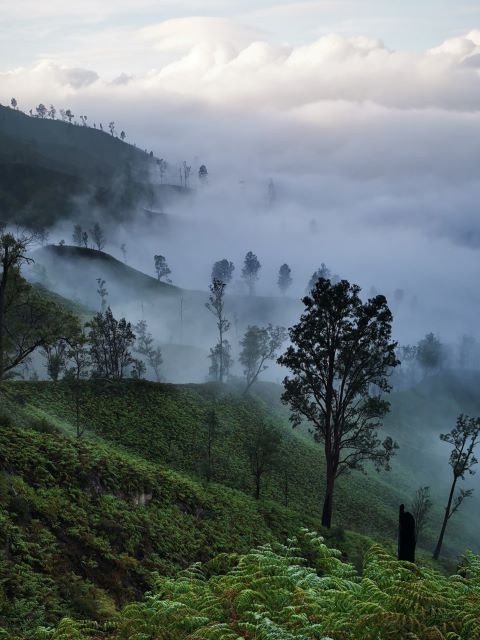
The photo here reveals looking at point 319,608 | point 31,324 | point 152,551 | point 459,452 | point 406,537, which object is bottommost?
point 152,551

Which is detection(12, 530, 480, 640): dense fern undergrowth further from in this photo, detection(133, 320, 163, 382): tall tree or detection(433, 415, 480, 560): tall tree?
detection(133, 320, 163, 382): tall tree

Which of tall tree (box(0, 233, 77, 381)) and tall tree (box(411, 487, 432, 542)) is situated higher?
tall tree (box(0, 233, 77, 381))

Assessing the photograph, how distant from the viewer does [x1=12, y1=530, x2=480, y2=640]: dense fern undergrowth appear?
7059mm

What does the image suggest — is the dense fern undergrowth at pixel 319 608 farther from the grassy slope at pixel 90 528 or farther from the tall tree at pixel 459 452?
the tall tree at pixel 459 452

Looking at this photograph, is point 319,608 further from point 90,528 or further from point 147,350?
point 147,350

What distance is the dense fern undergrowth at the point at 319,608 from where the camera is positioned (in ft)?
23.2

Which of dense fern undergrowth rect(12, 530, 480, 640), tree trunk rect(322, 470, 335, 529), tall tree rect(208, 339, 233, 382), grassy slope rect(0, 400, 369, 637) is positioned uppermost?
tall tree rect(208, 339, 233, 382)

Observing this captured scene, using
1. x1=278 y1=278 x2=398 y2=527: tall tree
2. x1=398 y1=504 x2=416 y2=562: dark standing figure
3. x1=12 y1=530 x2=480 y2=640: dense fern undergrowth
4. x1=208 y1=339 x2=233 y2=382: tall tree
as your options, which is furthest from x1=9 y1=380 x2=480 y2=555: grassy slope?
x1=12 y1=530 x2=480 y2=640: dense fern undergrowth

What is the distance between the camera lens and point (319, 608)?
8.06m

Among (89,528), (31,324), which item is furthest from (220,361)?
(89,528)

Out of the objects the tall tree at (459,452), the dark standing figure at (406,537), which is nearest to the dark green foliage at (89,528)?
the dark standing figure at (406,537)

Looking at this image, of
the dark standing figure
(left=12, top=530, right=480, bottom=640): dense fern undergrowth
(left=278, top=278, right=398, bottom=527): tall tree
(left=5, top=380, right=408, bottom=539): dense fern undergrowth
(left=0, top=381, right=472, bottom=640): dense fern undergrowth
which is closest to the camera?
(left=12, top=530, right=480, bottom=640): dense fern undergrowth

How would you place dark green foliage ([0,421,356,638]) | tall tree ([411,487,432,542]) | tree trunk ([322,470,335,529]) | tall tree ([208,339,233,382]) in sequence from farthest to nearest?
tall tree ([208,339,233,382])
tall tree ([411,487,432,542])
tree trunk ([322,470,335,529])
dark green foliage ([0,421,356,638])

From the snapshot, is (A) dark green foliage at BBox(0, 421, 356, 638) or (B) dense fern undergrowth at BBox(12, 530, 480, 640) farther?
(A) dark green foliage at BBox(0, 421, 356, 638)
